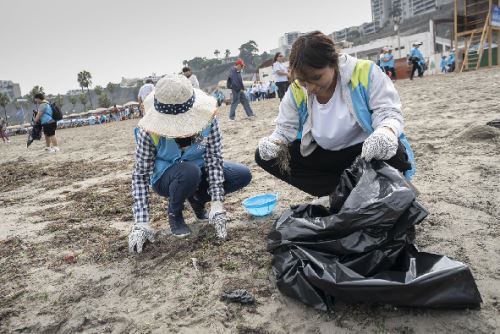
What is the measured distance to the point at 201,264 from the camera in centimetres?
208

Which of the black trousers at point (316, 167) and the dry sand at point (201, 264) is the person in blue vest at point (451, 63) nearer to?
the dry sand at point (201, 264)

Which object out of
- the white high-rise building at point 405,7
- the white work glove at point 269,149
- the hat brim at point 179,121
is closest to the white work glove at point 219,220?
the white work glove at point 269,149

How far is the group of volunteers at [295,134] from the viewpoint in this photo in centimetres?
192

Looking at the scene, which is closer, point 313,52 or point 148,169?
point 313,52

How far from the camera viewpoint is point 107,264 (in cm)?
222

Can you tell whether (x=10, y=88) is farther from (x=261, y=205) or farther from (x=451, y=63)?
(x=261, y=205)

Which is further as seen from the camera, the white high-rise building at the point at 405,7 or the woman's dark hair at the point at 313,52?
the white high-rise building at the point at 405,7

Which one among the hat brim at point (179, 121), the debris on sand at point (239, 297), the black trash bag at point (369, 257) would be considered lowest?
the debris on sand at point (239, 297)

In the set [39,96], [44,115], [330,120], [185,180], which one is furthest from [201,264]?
[39,96]

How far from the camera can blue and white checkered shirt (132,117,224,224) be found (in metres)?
2.27

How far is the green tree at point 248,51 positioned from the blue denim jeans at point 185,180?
113991mm

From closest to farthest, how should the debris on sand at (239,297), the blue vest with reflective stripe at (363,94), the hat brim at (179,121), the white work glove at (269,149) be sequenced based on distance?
the debris on sand at (239,297) → the blue vest with reflective stripe at (363,94) → the hat brim at (179,121) → the white work glove at (269,149)

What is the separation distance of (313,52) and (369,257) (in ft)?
3.27

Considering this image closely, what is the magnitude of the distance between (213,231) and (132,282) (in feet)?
2.17
